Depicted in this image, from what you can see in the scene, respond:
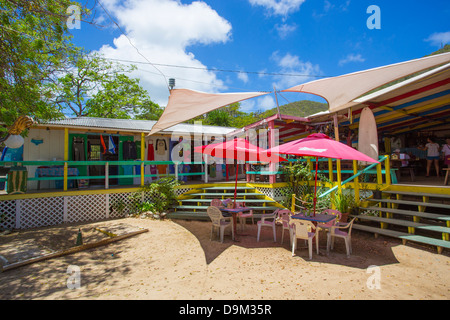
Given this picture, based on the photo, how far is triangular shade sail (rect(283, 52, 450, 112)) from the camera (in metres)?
4.15

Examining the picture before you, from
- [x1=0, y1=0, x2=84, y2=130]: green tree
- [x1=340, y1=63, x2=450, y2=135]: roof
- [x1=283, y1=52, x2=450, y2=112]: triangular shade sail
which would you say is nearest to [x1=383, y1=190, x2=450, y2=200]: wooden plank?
[x1=340, y1=63, x2=450, y2=135]: roof

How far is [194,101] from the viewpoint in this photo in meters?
6.23

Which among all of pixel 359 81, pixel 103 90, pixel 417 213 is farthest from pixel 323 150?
pixel 103 90

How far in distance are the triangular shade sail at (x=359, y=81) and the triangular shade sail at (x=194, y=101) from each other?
54.8 inches

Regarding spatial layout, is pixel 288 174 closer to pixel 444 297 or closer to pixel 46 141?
pixel 444 297

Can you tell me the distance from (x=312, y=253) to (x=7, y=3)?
9.47 meters

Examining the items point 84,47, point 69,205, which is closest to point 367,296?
point 69,205

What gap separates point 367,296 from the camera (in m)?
3.27

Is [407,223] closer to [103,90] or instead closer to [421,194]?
[421,194]

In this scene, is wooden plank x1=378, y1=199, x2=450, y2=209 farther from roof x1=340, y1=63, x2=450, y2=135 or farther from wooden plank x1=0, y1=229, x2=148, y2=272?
wooden plank x1=0, y1=229, x2=148, y2=272

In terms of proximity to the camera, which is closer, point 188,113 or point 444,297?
point 444,297

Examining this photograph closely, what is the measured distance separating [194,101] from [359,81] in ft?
12.7

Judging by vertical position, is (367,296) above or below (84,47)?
below
